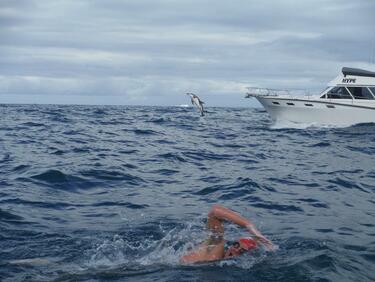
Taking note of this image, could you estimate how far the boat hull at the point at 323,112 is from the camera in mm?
27000

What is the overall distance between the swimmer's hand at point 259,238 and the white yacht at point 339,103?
71.8ft

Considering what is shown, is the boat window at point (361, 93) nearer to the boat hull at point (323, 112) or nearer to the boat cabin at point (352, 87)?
the boat cabin at point (352, 87)

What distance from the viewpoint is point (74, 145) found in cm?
1744

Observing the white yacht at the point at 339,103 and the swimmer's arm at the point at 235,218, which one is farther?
the white yacht at the point at 339,103

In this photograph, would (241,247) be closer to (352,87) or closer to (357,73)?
(352,87)

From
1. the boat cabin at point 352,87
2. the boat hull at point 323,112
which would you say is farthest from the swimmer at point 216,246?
the boat cabin at point 352,87

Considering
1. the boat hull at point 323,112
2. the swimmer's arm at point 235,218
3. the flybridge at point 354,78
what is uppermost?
the flybridge at point 354,78

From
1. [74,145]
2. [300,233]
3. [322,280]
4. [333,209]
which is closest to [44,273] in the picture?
[322,280]

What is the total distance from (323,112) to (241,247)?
22.1m

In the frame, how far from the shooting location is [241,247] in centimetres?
620

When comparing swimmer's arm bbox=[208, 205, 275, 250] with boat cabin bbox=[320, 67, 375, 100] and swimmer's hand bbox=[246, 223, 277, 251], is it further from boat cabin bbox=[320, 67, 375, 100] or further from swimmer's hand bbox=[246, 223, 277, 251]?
boat cabin bbox=[320, 67, 375, 100]

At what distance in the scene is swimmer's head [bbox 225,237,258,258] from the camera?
616 cm

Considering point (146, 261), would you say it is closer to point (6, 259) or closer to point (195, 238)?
point (195, 238)

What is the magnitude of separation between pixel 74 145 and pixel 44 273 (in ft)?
39.0
